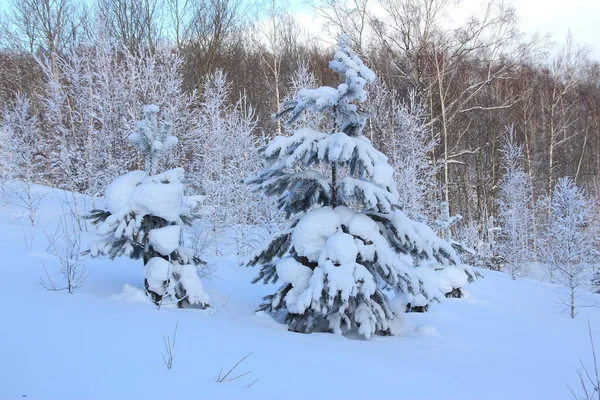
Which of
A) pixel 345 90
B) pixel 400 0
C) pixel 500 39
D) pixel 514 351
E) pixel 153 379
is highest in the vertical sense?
pixel 400 0

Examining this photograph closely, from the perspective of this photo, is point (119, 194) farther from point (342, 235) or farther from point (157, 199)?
point (342, 235)

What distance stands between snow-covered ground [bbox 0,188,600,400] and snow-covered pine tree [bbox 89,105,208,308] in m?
0.25

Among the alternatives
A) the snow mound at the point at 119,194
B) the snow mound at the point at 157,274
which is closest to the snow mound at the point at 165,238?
the snow mound at the point at 157,274

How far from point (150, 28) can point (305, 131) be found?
21.4 meters

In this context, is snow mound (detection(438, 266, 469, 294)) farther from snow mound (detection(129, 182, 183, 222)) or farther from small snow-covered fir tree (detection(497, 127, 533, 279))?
small snow-covered fir tree (detection(497, 127, 533, 279))

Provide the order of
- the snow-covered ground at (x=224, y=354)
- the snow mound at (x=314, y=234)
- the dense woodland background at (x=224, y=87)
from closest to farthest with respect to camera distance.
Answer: the snow-covered ground at (x=224, y=354), the snow mound at (x=314, y=234), the dense woodland background at (x=224, y=87)

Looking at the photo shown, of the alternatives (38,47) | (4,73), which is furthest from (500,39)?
(4,73)

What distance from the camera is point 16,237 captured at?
29.6ft

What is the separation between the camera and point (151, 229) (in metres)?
5.01

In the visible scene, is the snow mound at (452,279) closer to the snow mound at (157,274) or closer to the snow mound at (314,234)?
the snow mound at (314,234)

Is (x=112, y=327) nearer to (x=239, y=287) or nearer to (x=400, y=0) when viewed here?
(x=239, y=287)

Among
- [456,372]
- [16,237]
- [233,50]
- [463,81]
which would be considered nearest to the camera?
[456,372]

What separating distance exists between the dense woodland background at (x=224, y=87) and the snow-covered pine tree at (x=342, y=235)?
5233mm

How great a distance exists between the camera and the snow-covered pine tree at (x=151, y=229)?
4.83 metres
